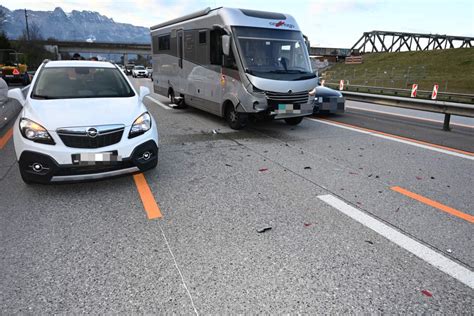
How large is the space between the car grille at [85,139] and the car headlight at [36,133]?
156 millimetres

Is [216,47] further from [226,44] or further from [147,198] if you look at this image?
[147,198]

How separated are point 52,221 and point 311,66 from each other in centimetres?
721

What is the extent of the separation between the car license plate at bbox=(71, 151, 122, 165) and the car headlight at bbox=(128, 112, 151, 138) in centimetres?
38

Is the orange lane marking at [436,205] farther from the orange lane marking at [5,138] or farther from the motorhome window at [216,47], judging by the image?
the orange lane marking at [5,138]

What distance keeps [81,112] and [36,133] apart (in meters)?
0.61

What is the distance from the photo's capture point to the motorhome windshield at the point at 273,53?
7891 millimetres

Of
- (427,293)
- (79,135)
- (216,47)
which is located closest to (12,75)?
(216,47)

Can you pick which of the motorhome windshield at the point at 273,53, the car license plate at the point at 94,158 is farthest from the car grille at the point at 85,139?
the motorhome windshield at the point at 273,53

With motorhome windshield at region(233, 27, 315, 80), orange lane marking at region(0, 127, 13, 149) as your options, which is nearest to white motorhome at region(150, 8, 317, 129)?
motorhome windshield at region(233, 27, 315, 80)

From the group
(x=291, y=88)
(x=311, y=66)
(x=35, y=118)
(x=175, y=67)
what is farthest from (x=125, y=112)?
(x=175, y=67)

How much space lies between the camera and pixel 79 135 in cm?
421

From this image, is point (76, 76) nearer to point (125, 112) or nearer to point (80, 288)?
point (125, 112)

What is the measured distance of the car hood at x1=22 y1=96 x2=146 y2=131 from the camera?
14.1ft

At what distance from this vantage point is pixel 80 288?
8.61ft
